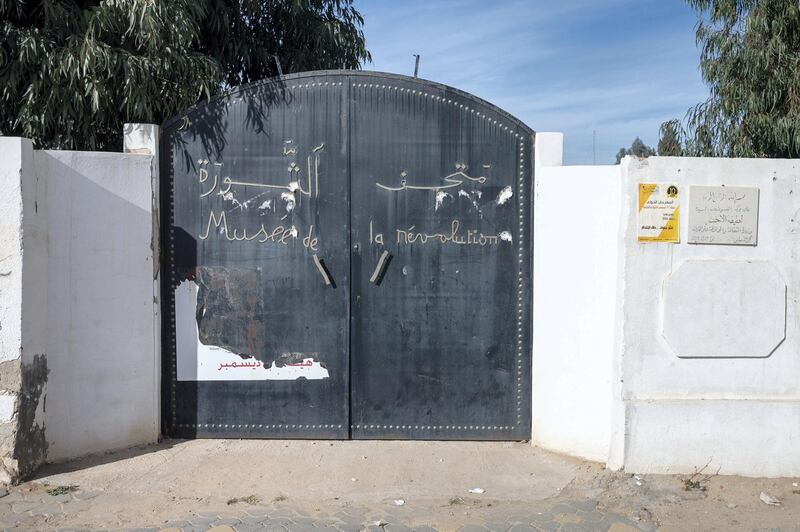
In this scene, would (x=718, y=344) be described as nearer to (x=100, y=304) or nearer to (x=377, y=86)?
(x=377, y=86)

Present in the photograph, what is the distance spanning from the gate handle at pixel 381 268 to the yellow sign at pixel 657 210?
179cm

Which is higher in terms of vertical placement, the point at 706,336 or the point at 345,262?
the point at 345,262

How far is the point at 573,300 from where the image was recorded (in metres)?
4.70

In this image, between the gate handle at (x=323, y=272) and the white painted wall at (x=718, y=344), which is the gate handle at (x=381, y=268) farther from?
the white painted wall at (x=718, y=344)

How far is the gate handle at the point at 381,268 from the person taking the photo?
4.91 meters

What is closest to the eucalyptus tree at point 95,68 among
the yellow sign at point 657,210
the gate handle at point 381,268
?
the gate handle at point 381,268

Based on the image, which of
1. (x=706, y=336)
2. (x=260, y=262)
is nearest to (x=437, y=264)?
(x=260, y=262)

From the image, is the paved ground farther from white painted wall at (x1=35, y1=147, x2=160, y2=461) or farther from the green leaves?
the green leaves

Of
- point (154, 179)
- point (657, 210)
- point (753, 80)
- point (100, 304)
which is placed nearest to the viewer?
point (657, 210)

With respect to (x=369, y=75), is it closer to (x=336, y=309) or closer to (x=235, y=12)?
(x=336, y=309)

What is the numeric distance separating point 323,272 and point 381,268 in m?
0.44

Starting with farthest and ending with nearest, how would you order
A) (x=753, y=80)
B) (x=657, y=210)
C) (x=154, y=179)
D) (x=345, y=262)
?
(x=753, y=80)
(x=345, y=262)
(x=154, y=179)
(x=657, y=210)

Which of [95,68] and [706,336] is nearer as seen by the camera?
[706,336]

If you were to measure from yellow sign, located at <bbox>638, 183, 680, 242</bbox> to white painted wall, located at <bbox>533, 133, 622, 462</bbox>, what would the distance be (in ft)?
0.55
